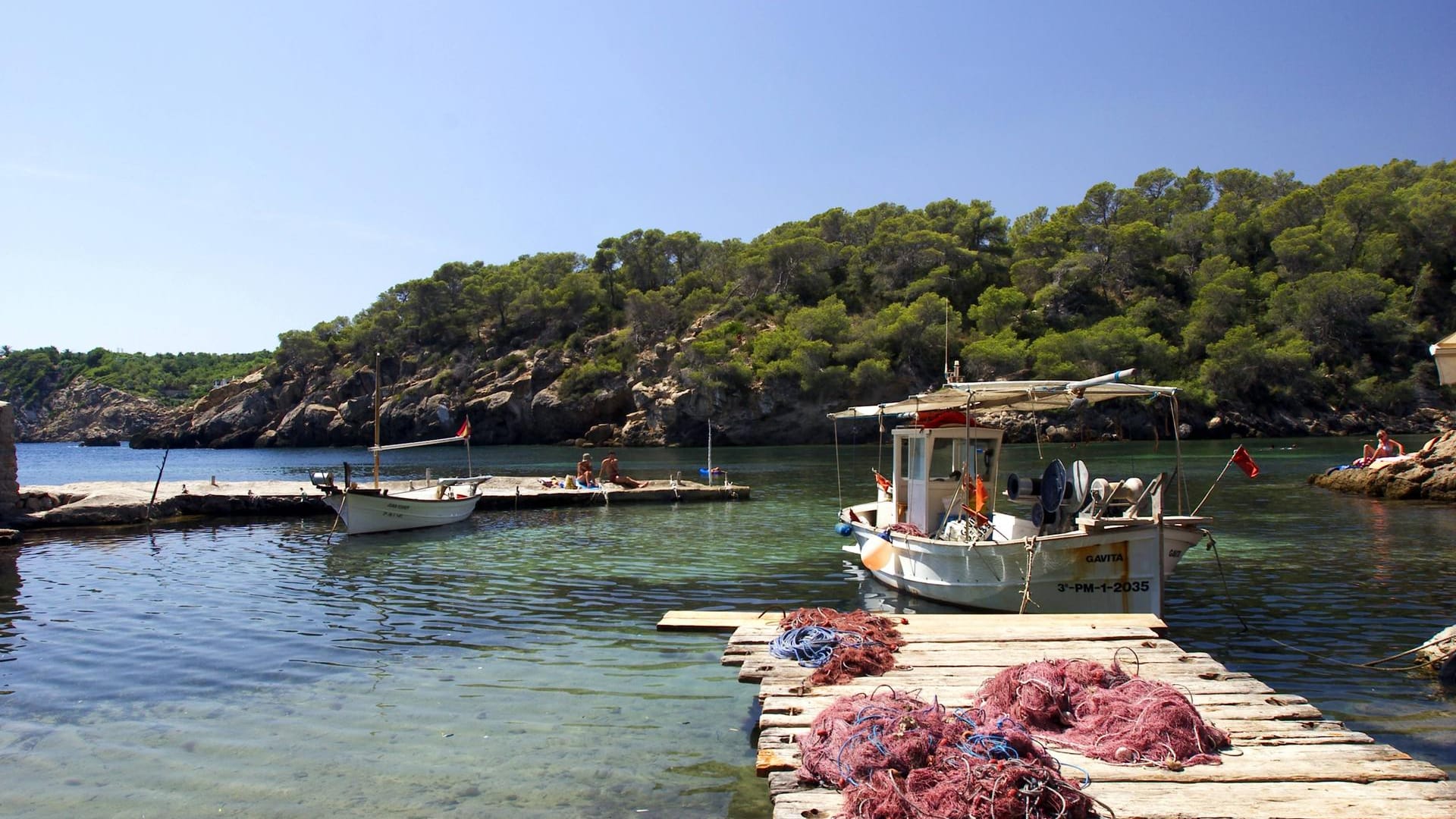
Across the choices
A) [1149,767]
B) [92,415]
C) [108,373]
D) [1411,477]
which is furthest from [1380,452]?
[108,373]

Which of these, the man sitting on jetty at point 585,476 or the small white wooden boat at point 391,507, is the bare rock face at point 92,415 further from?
the small white wooden boat at point 391,507

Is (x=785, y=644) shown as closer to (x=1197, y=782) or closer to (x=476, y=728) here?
(x=476, y=728)

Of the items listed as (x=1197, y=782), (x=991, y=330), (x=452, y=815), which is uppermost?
(x=991, y=330)

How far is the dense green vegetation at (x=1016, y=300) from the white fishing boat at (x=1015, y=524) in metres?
56.4

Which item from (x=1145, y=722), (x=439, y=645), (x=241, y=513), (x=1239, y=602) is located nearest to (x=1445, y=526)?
(x=1239, y=602)

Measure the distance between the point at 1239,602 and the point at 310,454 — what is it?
272ft

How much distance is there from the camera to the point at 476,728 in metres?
8.01

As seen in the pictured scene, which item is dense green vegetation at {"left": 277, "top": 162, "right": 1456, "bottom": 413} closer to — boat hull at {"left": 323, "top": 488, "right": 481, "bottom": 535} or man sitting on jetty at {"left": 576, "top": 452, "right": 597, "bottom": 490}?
man sitting on jetty at {"left": 576, "top": 452, "right": 597, "bottom": 490}

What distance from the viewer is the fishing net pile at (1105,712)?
17.9ft

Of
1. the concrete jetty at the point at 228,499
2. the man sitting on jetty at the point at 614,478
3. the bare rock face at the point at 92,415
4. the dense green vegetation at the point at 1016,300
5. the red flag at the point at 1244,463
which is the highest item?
the dense green vegetation at the point at 1016,300

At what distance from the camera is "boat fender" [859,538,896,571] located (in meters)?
14.2

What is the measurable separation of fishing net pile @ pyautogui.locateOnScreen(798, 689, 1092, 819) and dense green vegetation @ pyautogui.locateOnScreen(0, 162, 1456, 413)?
215ft

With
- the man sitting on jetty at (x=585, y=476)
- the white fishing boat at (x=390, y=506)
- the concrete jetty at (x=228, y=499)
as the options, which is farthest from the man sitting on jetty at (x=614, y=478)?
the white fishing boat at (x=390, y=506)

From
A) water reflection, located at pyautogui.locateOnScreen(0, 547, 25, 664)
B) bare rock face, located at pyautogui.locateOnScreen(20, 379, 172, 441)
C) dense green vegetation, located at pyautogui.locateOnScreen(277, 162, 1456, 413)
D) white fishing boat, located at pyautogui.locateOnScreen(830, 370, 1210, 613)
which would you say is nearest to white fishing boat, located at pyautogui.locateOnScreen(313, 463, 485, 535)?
water reflection, located at pyautogui.locateOnScreen(0, 547, 25, 664)
